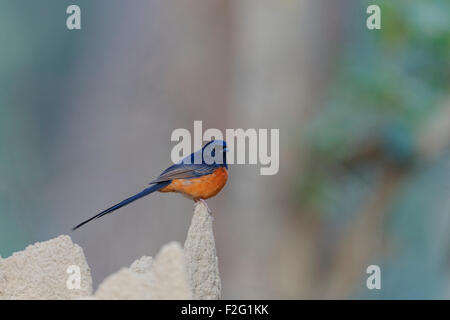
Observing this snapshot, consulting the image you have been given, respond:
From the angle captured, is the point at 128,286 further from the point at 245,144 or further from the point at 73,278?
the point at 245,144

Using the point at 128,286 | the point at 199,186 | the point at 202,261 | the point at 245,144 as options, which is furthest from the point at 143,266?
the point at 245,144

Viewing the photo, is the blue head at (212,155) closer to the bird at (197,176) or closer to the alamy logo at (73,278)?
the bird at (197,176)

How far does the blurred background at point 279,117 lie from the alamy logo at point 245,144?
0.50ft

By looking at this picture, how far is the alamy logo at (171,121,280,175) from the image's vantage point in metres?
7.19

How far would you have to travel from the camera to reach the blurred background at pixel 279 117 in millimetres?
8117

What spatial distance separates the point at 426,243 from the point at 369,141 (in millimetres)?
1188

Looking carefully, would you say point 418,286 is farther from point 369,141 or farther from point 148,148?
point 148,148

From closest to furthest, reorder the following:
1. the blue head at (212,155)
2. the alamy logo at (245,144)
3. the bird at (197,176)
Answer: the bird at (197,176)
the blue head at (212,155)
the alamy logo at (245,144)

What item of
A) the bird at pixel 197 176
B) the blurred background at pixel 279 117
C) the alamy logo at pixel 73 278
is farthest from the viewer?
the blurred background at pixel 279 117

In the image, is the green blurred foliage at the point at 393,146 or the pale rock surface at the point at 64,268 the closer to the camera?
the pale rock surface at the point at 64,268

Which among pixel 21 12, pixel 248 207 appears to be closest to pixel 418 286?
pixel 248 207

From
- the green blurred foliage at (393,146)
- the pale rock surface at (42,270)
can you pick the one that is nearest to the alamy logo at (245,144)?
the green blurred foliage at (393,146)
